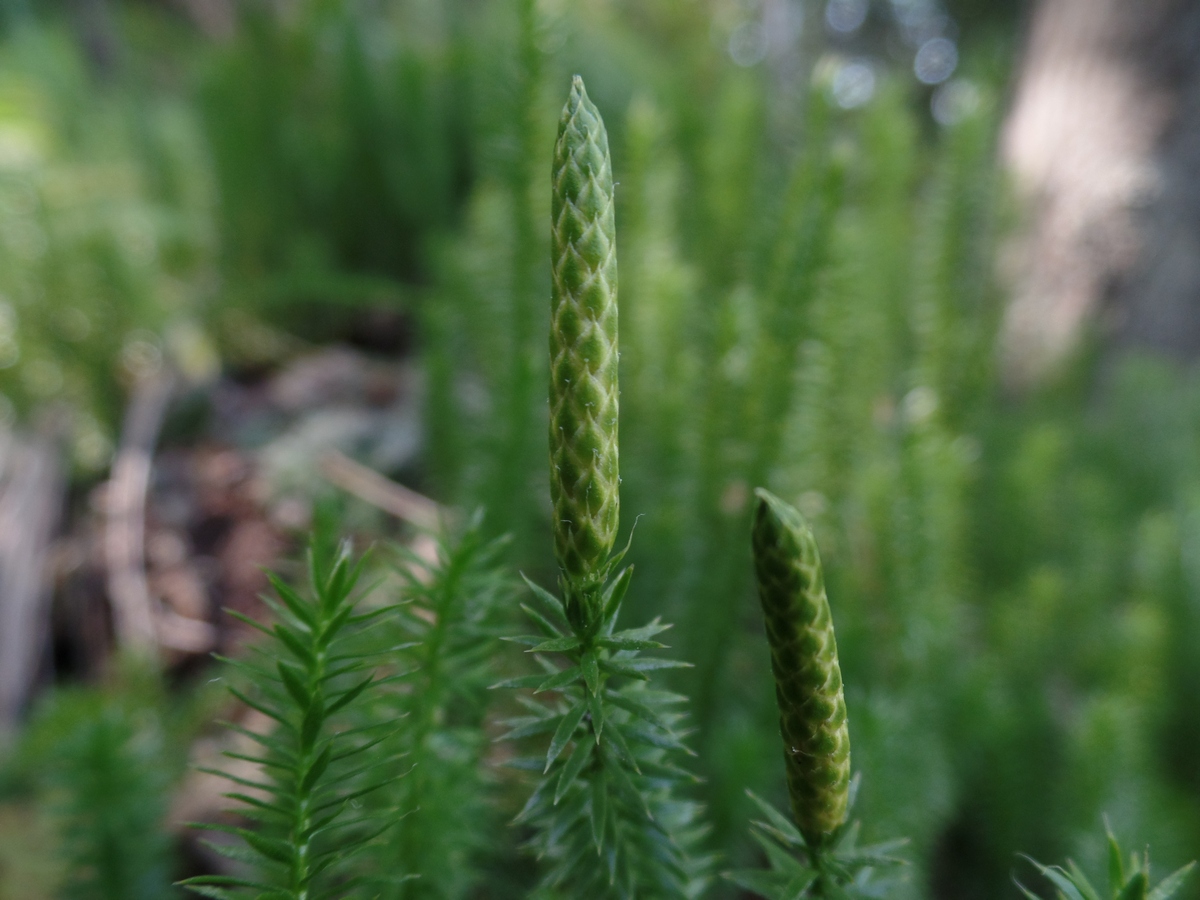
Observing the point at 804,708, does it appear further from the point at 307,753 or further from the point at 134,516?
the point at 134,516

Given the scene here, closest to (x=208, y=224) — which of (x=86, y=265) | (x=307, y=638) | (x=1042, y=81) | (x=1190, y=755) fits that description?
(x=86, y=265)

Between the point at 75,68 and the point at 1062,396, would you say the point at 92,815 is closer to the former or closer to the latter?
the point at 1062,396

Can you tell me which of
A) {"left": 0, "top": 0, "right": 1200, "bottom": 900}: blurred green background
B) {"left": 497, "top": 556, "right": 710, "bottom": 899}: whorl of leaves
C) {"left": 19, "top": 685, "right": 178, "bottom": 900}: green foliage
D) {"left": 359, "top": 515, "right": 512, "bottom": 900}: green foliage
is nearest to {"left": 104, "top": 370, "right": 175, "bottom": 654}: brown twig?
{"left": 0, "top": 0, "right": 1200, "bottom": 900}: blurred green background

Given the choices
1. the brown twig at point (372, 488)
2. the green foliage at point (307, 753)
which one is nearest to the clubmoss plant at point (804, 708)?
the green foliage at point (307, 753)

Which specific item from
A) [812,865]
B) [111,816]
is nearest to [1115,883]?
[812,865]

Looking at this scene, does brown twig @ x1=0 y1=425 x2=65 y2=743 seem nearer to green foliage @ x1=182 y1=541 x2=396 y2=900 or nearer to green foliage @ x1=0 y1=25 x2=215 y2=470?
green foliage @ x1=0 y1=25 x2=215 y2=470

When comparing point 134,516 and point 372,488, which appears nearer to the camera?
point 372,488

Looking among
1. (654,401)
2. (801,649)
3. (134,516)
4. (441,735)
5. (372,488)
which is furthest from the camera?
(134,516)
